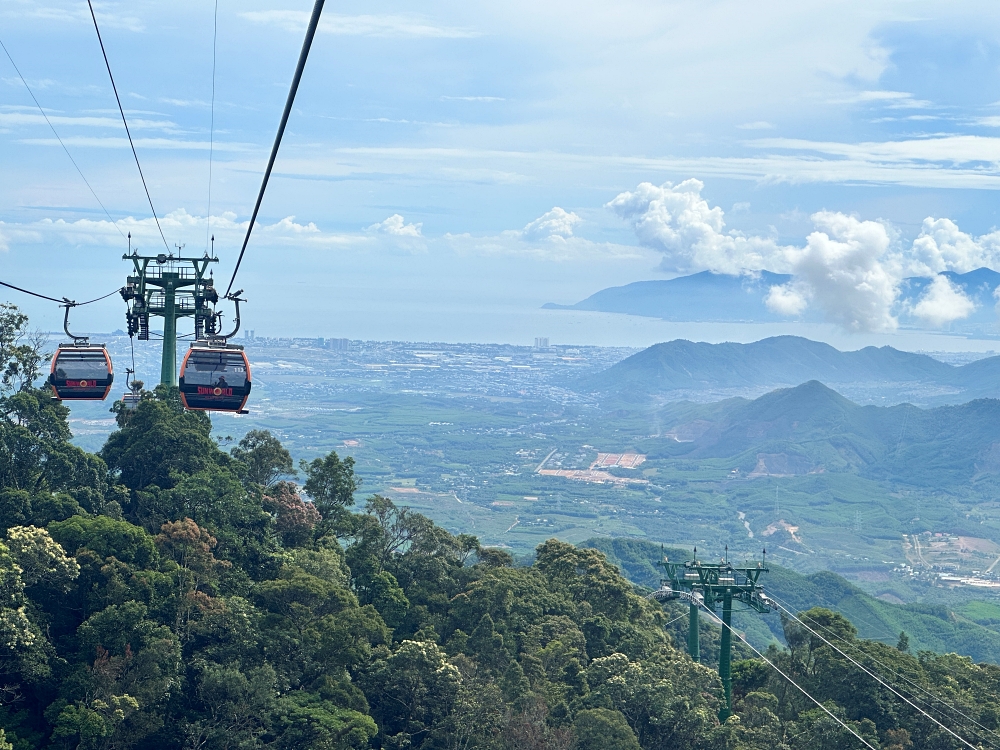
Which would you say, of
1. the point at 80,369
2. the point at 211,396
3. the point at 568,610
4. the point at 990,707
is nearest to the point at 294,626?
the point at 211,396

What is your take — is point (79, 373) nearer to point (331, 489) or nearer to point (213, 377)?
point (213, 377)

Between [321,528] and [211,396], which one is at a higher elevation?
[211,396]

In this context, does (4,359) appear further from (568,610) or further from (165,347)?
(568,610)

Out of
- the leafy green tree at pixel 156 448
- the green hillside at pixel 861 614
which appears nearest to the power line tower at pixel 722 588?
the leafy green tree at pixel 156 448

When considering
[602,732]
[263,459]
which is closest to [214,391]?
[602,732]

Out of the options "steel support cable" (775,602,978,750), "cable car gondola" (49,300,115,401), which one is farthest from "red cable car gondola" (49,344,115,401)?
"steel support cable" (775,602,978,750)
